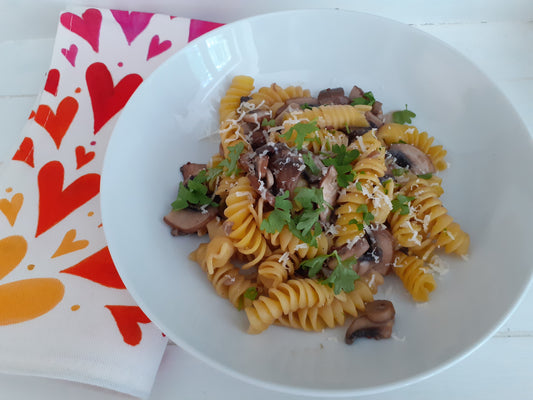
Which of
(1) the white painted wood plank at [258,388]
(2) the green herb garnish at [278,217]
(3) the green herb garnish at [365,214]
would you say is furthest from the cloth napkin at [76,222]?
(3) the green herb garnish at [365,214]

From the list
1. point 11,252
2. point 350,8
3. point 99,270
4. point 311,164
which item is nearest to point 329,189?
point 311,164

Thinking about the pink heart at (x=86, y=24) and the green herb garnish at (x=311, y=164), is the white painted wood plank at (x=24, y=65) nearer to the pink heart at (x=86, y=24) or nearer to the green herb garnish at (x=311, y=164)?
the pink heart at (x=86, y=24)

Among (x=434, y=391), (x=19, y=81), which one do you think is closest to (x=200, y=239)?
(x=434, y=391)

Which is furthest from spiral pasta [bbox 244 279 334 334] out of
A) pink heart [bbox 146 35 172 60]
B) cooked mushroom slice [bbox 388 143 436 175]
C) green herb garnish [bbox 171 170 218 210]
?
pink heart [bbox 146 35 172 60]

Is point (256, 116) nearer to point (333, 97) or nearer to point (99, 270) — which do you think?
point (333, 97)

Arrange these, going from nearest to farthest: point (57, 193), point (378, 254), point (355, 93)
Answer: point (378, 254) < point (57, 193) < point (355, 93)

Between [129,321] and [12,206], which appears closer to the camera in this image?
[129,321]
